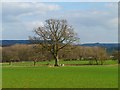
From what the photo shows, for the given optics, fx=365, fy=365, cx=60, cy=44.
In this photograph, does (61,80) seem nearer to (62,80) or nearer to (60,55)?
(62,80)

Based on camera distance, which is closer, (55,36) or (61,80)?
(61,80)

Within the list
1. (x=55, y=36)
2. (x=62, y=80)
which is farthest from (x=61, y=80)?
(x=55, y=36)

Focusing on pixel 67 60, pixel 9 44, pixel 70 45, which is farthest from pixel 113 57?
pixel 9 44

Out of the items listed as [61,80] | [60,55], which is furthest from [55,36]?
[61,80]

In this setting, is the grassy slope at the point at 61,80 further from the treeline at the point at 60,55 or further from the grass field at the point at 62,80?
the treeline at the point at 60,55

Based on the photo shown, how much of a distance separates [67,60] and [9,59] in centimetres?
1818

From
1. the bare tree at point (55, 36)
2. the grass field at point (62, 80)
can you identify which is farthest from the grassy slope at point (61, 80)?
the bare tree at point (55, 36)

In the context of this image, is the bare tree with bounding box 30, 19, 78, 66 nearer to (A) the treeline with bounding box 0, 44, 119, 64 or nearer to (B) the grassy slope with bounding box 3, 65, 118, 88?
(A) the treeline with bounding box 0, 44, 119, 64

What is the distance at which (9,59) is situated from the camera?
373 ft

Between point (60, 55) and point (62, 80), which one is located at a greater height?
point (60, 55)

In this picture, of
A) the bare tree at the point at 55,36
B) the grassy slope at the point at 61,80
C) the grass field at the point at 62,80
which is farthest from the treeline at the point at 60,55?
the grassy slope at the point at 61,80

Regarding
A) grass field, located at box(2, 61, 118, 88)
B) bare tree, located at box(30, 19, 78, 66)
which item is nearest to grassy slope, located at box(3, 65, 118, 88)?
grass field, located at box(2, 61, 118, 88)

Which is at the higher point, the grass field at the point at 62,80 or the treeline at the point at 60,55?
the treeline at the point at 60,55

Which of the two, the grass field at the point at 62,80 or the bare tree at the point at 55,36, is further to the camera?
the bare tree at the point at 55,36
